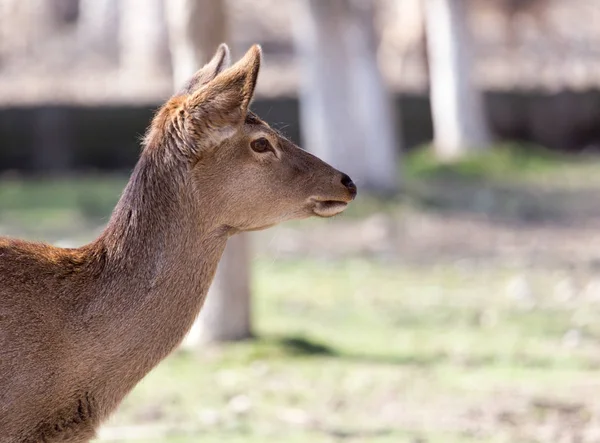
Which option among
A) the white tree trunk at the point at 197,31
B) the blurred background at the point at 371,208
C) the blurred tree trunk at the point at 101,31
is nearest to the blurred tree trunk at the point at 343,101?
the blurred background at the point at 371,208

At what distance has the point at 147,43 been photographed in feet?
79.4

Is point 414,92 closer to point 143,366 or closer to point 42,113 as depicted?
point 42,113

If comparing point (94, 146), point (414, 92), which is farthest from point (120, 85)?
point (414, 92)

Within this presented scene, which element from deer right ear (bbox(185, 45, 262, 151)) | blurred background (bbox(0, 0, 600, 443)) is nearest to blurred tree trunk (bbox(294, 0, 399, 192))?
blurred background (bbox(0, 0, 600, 443))

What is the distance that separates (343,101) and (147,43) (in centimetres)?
1015

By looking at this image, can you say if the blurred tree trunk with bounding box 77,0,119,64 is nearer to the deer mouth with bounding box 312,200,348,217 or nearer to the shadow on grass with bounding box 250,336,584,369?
the shadow on grass with bounding box 250,336,584,369

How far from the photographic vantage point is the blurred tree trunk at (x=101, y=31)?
26703 mm

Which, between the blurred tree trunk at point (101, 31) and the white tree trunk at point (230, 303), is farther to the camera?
the blurred tree trunk at point (101, 31)

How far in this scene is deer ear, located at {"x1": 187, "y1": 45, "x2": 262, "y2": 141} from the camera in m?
4.52

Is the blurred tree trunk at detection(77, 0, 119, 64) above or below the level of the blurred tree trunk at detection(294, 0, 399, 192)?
above

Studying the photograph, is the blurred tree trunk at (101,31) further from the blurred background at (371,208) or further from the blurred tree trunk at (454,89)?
the blurred tree trunk at (454,89)

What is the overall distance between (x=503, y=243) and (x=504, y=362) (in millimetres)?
4882

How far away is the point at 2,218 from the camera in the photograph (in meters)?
14.3

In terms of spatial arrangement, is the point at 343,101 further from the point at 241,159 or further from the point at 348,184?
the point at 241,159
